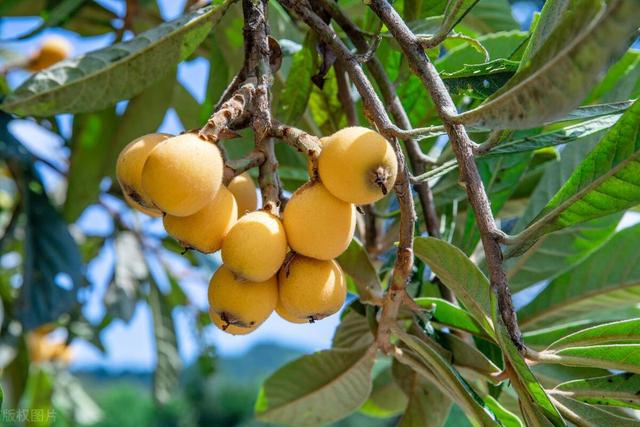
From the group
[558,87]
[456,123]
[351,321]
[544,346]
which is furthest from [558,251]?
[558,87]

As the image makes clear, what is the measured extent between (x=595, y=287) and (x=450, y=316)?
1.02 ft

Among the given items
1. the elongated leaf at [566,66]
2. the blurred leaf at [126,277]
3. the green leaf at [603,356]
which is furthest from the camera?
the blurred leaf at [126,277]

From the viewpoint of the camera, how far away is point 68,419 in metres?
2.81

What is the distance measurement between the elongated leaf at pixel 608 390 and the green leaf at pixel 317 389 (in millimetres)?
271

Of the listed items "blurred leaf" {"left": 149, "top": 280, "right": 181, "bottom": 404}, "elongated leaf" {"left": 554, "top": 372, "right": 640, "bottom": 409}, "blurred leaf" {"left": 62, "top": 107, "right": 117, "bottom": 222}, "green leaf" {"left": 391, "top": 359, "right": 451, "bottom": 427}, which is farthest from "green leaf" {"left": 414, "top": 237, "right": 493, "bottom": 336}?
A: "blurred leaf" {"left": 149, "top": 280, "right": 181, "bottom": 404}

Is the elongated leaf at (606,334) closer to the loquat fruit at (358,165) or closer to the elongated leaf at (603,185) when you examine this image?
the elongated leaf at (603,185)

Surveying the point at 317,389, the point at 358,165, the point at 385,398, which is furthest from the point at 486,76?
the point at 385,398

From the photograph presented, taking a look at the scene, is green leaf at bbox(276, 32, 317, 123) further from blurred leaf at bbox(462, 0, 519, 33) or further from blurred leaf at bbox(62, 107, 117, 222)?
blurred leaf at bbox(62, 107, 117, 222)

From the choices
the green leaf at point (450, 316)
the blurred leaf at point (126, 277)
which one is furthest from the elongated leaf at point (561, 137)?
the blurred leaf at point (126, 277)

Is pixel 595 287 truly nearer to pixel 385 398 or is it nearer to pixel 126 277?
pixel 385 398

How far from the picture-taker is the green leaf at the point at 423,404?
1062mm

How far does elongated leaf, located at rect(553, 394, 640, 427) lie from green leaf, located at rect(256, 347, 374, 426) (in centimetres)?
27

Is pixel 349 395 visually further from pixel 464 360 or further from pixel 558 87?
pixel 558 87

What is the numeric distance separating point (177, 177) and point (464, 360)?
17.9 inches
